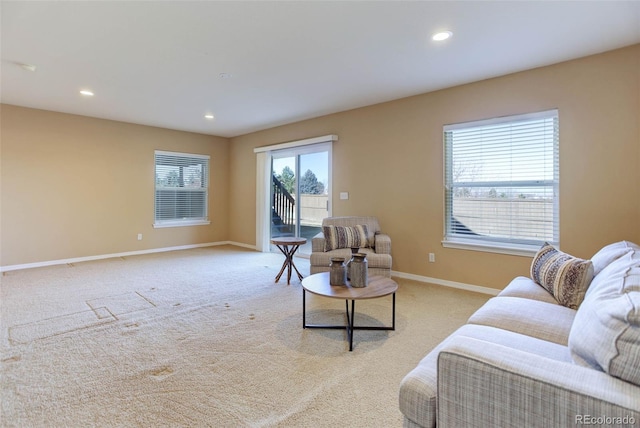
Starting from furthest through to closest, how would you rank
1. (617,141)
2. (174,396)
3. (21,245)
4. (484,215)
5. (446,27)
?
1. (21,245)
2. (484,215)
3. (617,141)
4. (446,27)
5. (174,396)

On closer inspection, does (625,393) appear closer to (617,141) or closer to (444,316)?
(444,316)

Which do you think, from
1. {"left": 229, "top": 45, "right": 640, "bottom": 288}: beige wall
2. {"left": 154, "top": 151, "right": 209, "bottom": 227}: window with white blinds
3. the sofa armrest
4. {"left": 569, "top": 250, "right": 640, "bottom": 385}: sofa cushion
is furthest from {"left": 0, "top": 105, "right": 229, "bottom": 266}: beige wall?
{"left": 569, "top": 250, "right": 640, "bottom": 385}: sofa cushion

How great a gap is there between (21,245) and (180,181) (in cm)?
277

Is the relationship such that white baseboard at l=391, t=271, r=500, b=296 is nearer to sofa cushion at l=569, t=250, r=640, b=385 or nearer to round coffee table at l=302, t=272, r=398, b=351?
round coffee table at l=302, t=272, r=398, b=351

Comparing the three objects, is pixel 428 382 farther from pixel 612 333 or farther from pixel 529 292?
pixel 529 292

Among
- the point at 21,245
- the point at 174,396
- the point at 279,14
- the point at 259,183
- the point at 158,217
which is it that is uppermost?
the point at 279,14

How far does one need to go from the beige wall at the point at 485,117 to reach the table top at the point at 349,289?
1.77 metres

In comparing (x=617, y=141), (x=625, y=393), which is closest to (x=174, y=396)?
(x=625, y=393)

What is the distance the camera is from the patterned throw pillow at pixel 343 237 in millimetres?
3980

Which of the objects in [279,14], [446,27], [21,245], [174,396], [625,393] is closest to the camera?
[625,393]

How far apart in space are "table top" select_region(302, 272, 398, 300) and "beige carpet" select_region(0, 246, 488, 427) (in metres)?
0.41

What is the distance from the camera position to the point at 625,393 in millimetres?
836

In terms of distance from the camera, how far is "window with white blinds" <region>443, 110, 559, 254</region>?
3342 mm

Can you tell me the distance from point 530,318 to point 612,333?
84cm
